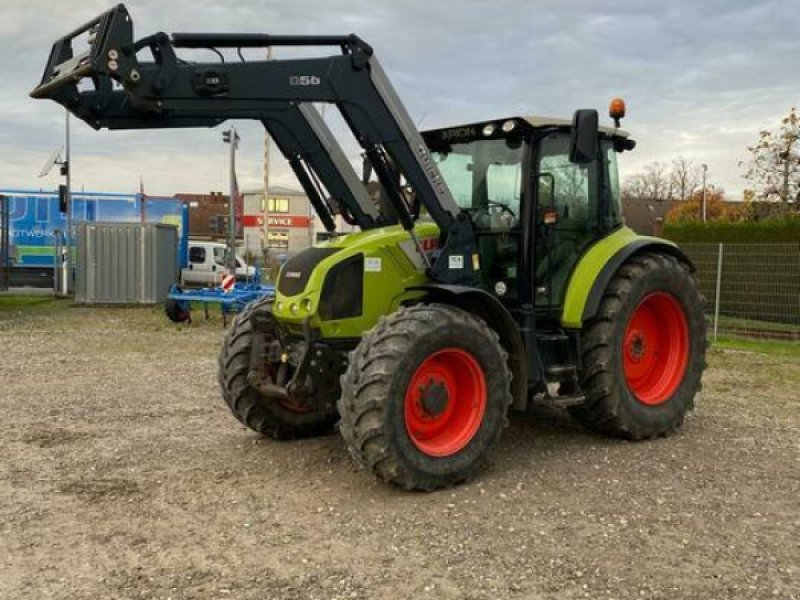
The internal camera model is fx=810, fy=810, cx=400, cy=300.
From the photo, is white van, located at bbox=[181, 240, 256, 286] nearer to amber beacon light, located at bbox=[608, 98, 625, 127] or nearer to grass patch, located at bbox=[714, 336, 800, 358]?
grass patch, located at bbox=[714, 336, 800, 358]

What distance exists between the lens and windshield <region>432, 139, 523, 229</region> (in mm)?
6168

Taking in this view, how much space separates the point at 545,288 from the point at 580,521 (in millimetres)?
2061

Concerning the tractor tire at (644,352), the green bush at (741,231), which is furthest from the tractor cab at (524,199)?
the green bush at (741,231)

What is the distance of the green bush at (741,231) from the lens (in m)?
19.0

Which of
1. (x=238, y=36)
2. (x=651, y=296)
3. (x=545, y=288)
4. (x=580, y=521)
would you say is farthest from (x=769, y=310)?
(x=238, y=36)

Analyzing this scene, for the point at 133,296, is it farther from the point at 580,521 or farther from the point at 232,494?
the point at 580,521


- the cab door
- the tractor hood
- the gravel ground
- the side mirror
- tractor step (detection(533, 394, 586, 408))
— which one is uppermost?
the side mirror

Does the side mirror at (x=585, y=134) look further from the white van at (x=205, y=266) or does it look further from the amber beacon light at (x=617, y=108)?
the white van at (x=205, y=266)

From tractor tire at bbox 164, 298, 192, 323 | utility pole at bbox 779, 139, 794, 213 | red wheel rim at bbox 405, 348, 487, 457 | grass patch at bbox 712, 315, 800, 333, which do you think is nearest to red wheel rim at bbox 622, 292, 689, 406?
red wheel rim at bbox 405, 348, 487, 457

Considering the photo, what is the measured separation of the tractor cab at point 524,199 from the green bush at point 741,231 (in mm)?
14515

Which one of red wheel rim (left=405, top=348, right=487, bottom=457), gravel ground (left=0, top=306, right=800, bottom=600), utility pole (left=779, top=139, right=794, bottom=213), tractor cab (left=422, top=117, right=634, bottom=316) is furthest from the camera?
utility pole (left=779, top=139, right=794, bottom=213)

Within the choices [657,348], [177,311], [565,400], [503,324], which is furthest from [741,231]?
[503,324]

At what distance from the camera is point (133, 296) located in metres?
19.9

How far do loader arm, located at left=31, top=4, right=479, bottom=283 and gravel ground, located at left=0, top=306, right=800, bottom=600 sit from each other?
170cm
